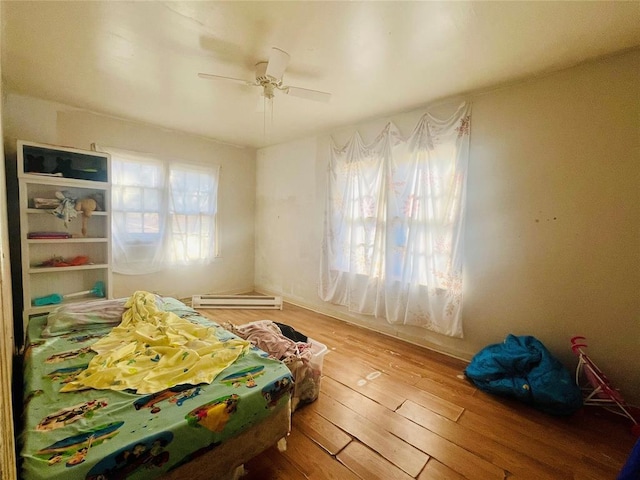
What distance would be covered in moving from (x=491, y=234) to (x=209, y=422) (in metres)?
2.49

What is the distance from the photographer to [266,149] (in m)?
4.56

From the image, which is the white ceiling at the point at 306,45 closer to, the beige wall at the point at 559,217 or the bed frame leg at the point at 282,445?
the beige wall at the point at 559,217

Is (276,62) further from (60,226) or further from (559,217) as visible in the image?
(60,226)

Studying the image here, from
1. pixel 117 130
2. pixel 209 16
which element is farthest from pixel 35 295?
pixel 209 16

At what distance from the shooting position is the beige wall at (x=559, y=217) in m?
1.86

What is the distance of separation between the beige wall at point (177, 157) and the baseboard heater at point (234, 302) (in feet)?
1.45

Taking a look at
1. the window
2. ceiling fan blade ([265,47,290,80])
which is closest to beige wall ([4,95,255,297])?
the window

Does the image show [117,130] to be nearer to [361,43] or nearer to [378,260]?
[361,43]

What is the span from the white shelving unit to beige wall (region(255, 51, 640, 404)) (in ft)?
11.7

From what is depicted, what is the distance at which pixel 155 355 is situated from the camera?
1.59 meters

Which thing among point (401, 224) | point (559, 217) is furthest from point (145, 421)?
point (559, 217)

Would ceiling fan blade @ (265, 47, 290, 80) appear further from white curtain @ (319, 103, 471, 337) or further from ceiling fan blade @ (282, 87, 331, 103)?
white curtain @ (319, 103, 471, 337)

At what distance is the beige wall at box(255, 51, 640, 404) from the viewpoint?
6.11 ft

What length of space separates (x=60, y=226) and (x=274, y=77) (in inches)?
114
